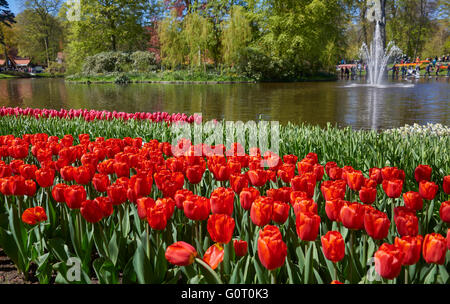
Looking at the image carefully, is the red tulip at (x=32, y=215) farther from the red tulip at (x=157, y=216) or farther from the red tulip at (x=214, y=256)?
the red tulip at (x=214, y=256)

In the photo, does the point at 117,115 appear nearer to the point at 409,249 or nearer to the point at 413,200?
the point at 413,200

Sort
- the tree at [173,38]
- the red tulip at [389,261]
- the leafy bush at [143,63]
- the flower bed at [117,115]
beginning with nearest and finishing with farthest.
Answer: the red tulip at [389,261] < the flower bed at [117,115] < the tree at [173,38] < the leafy bush at [143,63]

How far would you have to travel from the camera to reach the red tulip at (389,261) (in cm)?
117

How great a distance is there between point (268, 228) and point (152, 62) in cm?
3621

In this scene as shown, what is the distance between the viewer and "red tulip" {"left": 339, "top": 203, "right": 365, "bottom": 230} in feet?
4.85

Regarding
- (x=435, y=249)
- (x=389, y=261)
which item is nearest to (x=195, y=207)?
(x=389, y=261)

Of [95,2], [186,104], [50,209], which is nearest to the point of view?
[50,209]

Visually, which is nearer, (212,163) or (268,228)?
(268,228)

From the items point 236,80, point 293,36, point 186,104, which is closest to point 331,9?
point 293,36

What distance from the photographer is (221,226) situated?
1375 millimetres

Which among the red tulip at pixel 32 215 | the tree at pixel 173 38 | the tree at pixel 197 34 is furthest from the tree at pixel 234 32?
the red tulip at pixel 32 215

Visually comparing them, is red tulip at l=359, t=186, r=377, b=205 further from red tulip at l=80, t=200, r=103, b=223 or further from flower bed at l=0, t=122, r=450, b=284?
red tulip at l=80, t=200, r=103, b=223

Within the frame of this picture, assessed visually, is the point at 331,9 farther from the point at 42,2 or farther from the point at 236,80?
the point at 42,2

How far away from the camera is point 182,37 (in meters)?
30.8
